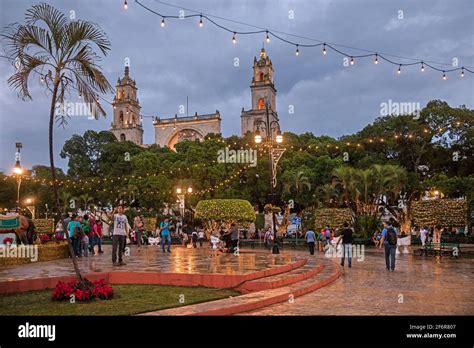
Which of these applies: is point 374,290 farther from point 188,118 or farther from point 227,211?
point 188,118

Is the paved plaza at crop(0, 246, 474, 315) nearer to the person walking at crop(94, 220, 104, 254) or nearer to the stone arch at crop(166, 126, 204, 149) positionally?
the person walking at crop(94, 220, 104, 254)

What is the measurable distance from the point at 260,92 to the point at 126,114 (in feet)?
71.6

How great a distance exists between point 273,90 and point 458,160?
36955mm

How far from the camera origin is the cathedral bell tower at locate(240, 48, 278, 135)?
64688mm

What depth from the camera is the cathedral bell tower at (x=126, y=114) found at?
69650 mm

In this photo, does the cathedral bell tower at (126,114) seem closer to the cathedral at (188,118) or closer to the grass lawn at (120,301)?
the cathedral at (188,118)

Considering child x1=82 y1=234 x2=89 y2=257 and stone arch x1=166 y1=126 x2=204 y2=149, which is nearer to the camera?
child x1=82 y1=234 x2=89 y2=257

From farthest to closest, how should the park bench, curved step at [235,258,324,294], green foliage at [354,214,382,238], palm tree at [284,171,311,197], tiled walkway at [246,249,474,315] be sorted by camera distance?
palm tree at [284,171,311,197] → green foliage at [354,214,382,238] → the park bench → curved step at [235,258,324,294] → tiled walkway at [246,249,474,315]

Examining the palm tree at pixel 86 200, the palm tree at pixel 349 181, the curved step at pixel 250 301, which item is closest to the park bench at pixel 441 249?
the palm tree at pixel 349 181

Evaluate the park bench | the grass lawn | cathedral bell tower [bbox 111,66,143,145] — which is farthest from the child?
cathedral bell tower [bbox 111,66,143,145]

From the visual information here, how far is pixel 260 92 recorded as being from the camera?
65.8 metres

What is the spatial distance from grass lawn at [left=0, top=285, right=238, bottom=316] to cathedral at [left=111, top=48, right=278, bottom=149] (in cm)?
5442
